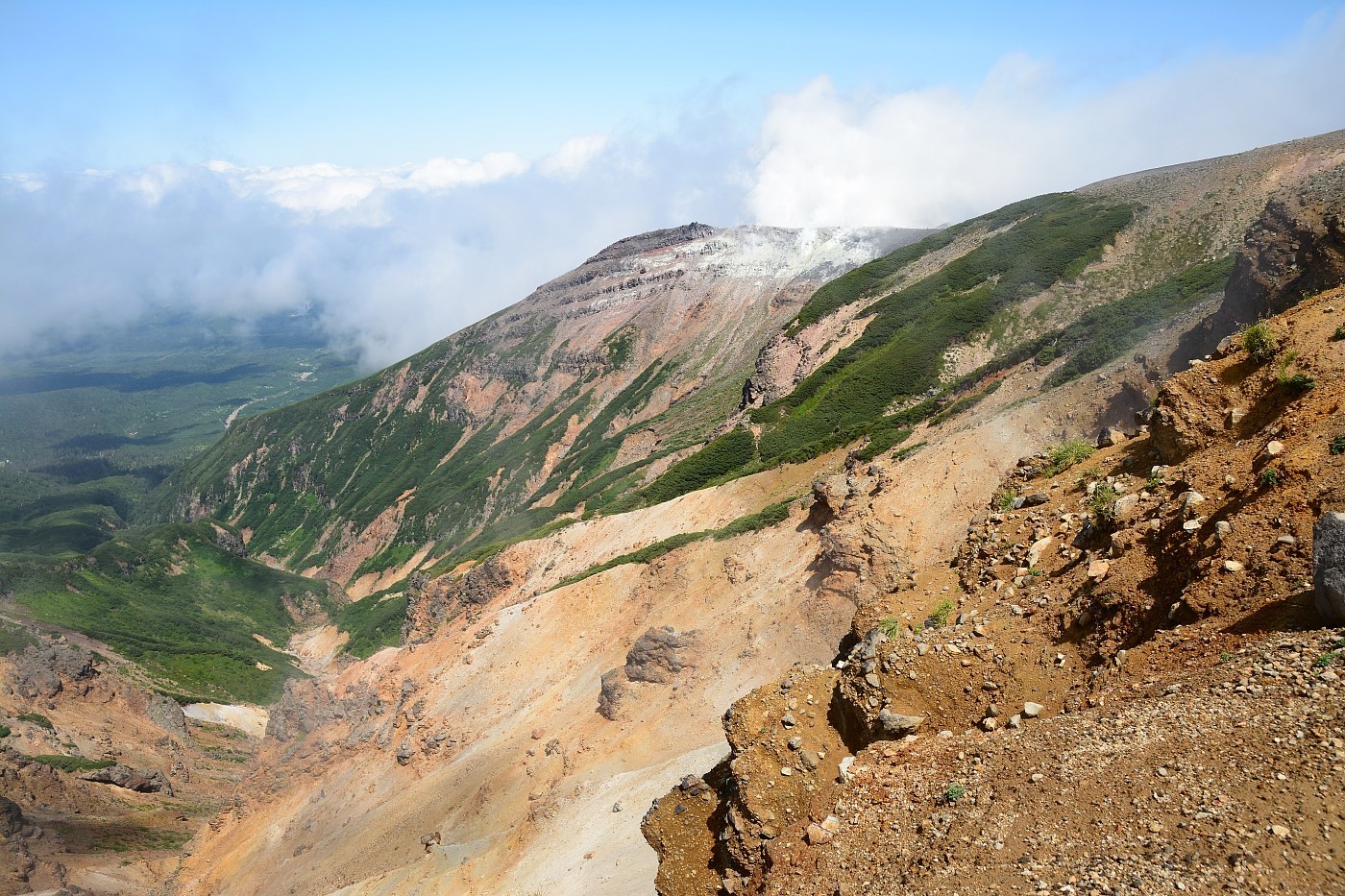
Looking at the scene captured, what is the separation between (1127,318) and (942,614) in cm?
5046

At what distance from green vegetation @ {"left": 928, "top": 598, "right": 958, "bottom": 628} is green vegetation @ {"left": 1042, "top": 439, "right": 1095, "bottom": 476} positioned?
4443 millimetres

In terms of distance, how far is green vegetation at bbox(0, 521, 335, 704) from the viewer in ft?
284

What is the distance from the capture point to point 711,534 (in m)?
45.1

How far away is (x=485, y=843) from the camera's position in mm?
33156

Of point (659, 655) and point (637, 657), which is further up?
point (637, 657)

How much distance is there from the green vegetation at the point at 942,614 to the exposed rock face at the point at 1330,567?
556cm

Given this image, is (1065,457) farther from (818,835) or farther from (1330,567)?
(818,835)

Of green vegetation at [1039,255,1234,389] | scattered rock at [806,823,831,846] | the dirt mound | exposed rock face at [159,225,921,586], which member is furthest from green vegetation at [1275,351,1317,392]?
exposed rock face at [159,225,921,586]

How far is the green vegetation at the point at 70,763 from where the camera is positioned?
180 feet

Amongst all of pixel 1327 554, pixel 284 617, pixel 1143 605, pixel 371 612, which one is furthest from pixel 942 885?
pixel 284 617

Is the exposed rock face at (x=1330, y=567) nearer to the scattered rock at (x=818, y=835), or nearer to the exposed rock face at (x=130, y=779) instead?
the scattered rock at (x=818, y=835)

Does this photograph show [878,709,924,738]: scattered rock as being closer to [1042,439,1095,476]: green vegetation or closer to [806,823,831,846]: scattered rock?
[806,823,831,846]: scattered rock

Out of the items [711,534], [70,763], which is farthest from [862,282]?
[70,763]

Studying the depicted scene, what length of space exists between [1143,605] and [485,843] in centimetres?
2973
